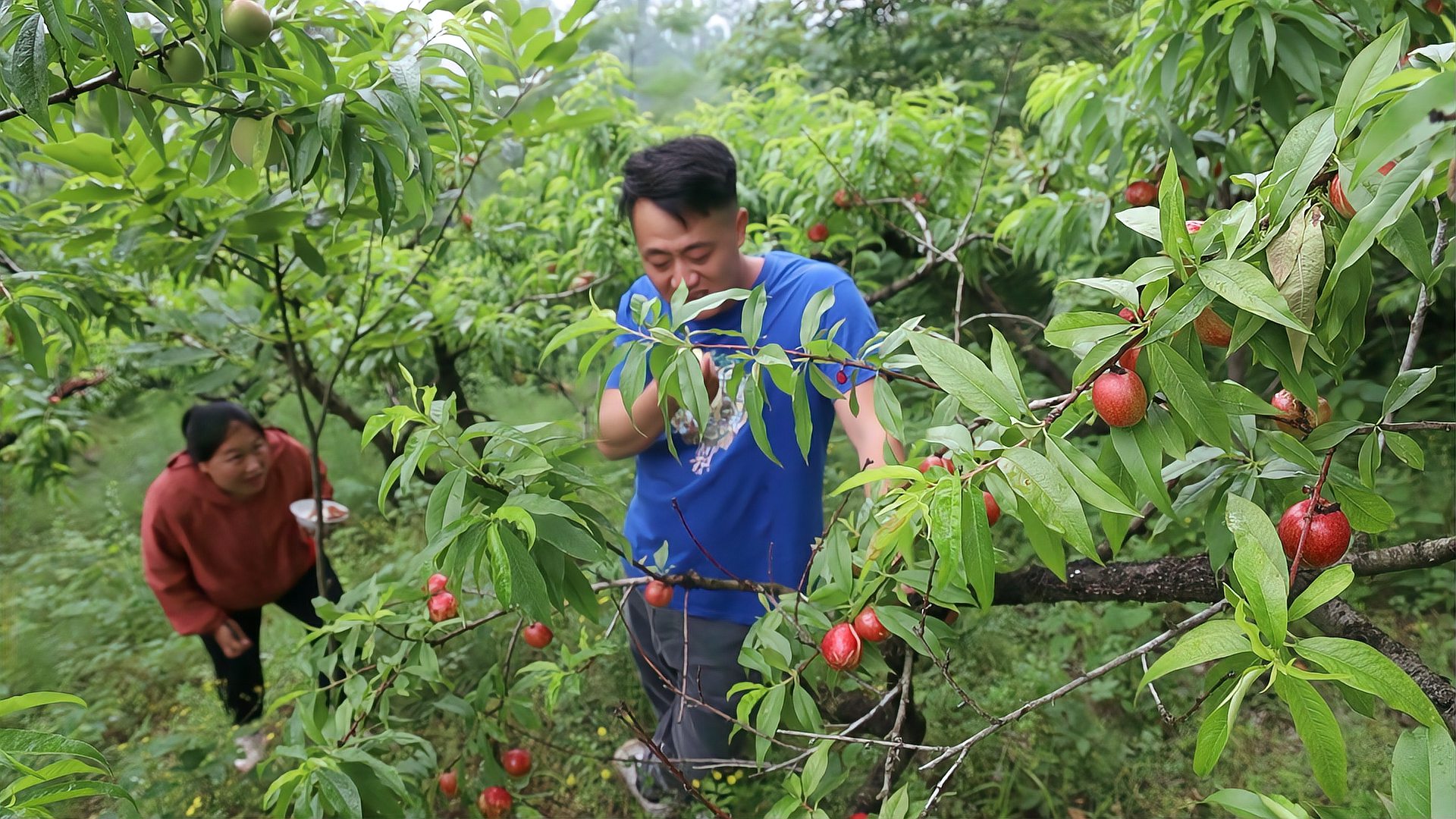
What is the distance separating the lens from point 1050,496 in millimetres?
734

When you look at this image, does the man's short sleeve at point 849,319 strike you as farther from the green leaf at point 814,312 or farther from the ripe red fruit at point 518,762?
the ripe red fruit at point 518,762

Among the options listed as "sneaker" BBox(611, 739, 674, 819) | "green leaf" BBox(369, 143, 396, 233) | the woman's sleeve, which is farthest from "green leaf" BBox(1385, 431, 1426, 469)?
the woman's sleeve

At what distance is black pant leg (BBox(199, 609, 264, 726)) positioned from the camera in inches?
126

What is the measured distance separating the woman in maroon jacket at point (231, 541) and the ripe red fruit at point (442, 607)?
5.47ft

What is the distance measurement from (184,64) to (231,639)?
8.61 feet

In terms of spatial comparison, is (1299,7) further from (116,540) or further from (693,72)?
(693,72)

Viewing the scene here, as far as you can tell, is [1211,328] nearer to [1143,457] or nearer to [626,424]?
[1143,457]

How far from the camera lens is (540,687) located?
3250 mm

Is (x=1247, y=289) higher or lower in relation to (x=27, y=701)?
higher

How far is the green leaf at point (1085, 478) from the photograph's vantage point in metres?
0.73

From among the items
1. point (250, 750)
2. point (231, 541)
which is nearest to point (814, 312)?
point (231, 541)

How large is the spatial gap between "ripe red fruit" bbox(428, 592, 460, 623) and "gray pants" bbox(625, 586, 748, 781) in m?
0.50

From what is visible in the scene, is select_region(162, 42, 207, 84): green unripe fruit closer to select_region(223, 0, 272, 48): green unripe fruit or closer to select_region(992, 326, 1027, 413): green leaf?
select_region(223, 0, 272, 48): green unripe fruit

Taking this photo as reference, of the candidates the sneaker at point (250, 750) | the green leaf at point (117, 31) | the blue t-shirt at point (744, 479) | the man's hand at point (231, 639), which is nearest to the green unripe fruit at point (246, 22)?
the green leaf at point (117, 31)
